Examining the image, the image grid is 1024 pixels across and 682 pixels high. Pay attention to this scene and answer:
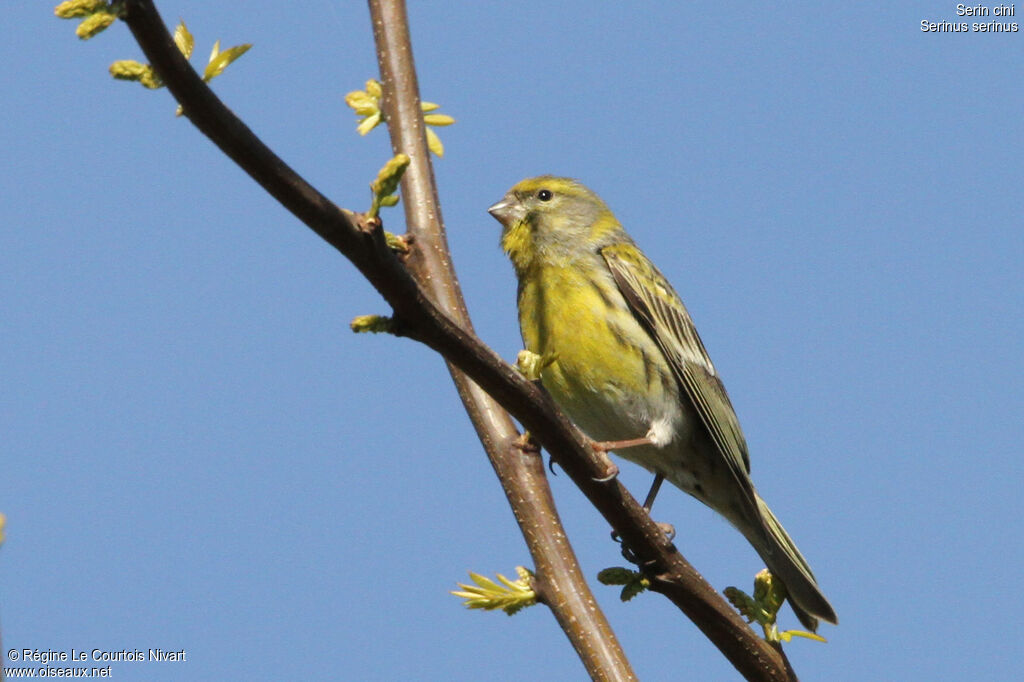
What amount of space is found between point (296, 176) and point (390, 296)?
1.10 ft

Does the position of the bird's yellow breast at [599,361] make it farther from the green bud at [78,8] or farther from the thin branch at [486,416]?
the green bud at [78,8]

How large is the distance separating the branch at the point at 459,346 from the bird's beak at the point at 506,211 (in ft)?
10.3

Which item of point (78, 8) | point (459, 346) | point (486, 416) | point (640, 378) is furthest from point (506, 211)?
point (78, 8)

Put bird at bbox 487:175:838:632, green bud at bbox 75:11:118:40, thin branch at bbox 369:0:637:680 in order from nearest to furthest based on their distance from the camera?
green bud at bbox 75:11:118:40, thin branch at bbox 369:0:637:680, bird at bbox 487:175:838:632

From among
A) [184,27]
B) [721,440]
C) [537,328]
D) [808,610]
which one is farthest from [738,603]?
[184,27]

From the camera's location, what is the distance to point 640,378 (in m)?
5.50

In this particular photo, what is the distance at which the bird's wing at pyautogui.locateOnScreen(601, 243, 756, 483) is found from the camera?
555cm

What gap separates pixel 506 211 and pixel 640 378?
1431mm

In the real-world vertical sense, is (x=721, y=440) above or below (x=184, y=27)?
above

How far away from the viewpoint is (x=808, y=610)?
16.5 feet

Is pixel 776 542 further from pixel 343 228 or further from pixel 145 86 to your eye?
pixel 145 86

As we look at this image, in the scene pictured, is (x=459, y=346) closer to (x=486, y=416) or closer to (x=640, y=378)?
(x=486, y=416)

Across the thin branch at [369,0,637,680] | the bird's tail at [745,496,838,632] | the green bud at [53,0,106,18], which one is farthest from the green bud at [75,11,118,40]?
the bird's tail at [745,496,838,632]

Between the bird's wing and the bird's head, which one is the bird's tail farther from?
the bird's head
